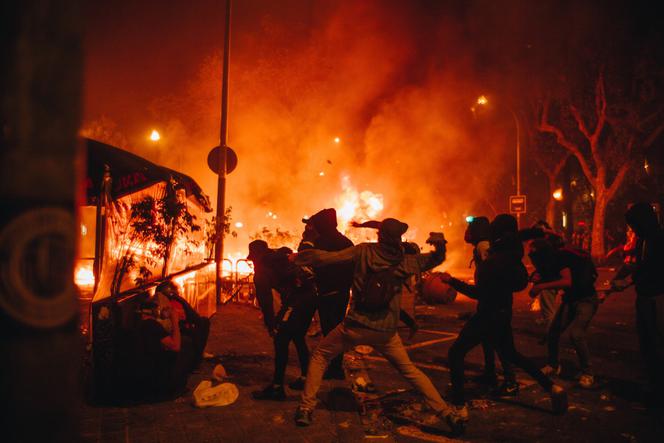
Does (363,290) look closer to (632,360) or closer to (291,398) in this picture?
(291,398)

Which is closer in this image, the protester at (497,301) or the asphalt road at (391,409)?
the asphalt road at (391,409)

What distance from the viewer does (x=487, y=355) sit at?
5.57 meters

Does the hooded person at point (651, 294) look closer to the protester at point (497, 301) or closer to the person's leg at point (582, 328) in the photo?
the person's leg at point (582, 328)

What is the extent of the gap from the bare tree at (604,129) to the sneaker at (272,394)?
74.7 feet

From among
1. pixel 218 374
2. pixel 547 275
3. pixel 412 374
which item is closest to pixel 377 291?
pixel 412 374

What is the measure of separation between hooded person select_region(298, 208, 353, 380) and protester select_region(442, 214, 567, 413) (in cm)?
103

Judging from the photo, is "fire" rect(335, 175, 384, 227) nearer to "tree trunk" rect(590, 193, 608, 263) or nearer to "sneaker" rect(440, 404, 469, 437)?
"tree trunk" rect(590, 193, 608, 263)

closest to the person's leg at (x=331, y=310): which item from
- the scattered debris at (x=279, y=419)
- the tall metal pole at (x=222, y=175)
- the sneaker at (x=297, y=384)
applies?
the sneaker at (x=297, y=384)

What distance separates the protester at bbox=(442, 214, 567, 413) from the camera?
4.73 m

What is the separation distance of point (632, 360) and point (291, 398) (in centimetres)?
448

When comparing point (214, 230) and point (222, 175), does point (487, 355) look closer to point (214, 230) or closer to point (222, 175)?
point (214, 230)

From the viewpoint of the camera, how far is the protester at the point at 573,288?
18.1 ft

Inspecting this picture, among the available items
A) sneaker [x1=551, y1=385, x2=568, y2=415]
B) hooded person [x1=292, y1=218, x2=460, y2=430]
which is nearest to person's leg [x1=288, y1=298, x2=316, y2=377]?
hooded person [x1=292, y1=218, x2=460, y2=430]

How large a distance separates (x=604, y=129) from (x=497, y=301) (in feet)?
82.0
